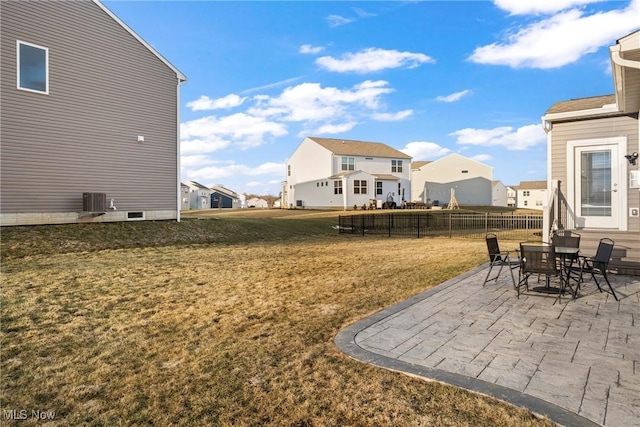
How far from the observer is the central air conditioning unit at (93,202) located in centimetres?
1255

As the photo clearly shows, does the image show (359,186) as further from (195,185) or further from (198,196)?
(195,185)

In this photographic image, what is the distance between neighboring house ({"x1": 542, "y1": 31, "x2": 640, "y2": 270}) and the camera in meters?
7.75

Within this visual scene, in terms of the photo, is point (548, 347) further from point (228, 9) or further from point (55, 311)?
point (228, 9)

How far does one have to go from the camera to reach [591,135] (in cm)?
823

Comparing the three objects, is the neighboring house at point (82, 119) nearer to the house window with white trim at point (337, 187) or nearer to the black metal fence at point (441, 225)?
the black metal fence at point (441, 225)

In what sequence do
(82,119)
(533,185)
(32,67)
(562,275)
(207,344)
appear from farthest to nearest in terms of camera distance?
(533,185) → (82,119) → (32,67) → (562,275) → (207,344)

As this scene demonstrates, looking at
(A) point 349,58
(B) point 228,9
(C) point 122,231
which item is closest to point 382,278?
(C) point 122,231

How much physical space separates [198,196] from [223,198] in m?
5.88

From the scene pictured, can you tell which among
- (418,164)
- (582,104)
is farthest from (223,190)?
(582,104)

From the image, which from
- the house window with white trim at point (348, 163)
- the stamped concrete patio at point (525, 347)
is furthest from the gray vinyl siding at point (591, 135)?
the house window with white trim at point (348, 163)

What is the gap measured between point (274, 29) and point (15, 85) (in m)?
9.22

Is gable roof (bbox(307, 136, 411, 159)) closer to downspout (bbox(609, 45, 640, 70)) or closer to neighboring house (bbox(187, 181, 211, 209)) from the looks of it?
neighboring house (bbox(187, 181, 211, 209))

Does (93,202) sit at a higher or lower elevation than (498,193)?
lower

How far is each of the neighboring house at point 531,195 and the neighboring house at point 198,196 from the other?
53333 mm
